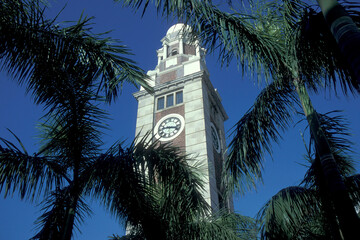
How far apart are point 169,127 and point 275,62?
20146 millimetres

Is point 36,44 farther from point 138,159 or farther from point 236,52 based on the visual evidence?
point 236,52

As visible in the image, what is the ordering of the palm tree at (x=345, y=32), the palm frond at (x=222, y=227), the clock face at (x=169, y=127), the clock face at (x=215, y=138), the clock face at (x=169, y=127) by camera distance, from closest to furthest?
the palm tree at (x=345, y=32)
the palm frond at (x=222, y=227)
the clock face at (x=169, y=127)
the clock face at (x=169, y=127)
the clock face at (x=215, y=138)

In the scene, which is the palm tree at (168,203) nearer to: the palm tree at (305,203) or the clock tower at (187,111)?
the palm tree at (305,203)

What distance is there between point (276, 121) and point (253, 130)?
462mm

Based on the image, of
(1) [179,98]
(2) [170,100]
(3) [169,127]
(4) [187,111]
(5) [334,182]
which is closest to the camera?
(5) [334,182]

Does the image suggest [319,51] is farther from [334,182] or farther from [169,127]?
[169,127]

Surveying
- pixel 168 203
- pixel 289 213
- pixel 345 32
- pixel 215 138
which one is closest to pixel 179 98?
pixel 215 138

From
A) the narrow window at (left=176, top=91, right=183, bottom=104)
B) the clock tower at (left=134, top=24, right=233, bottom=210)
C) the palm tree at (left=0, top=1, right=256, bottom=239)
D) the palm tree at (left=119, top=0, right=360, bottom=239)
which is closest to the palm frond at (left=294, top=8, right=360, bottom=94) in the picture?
the palm tree at (left=119, top=0, right=360, bottom=239)

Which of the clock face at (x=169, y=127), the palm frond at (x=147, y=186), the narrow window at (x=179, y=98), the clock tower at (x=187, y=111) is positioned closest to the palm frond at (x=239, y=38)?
the palm frond at (x=147, y=186)

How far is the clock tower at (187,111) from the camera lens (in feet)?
74.8

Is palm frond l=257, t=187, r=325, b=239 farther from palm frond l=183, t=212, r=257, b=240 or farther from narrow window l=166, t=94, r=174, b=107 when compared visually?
narrow window l=166, t=94, r=174, b=107

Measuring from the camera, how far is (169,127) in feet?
82.6

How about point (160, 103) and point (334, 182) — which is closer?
point (334, 182)

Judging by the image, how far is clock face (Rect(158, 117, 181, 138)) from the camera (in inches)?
969
